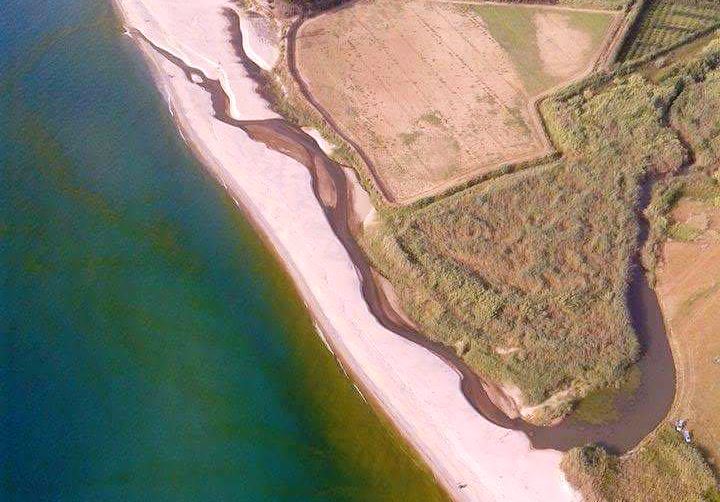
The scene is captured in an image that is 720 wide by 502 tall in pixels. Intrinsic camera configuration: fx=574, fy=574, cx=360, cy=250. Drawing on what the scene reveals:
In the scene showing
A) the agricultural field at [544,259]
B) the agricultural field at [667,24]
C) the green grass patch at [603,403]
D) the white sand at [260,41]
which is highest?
the white sand at [260,41]

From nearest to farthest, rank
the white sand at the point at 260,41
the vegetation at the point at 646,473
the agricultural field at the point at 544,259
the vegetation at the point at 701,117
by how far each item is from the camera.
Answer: the vegetation at the point at 646,473 < the agricultural field at the point at 544,259 < the vegetation at the point at 701,117 < the white sand at the point at 260,41

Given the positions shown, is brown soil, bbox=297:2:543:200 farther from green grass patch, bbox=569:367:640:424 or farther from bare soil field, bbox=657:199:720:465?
green grass patch, bbox=569:367:640:424

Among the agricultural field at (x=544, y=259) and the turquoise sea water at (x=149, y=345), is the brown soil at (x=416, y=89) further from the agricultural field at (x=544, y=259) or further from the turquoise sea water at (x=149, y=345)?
the turquoise sea water at (x=149, y=345)

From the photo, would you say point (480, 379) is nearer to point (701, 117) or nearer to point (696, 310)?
point (696, 310)

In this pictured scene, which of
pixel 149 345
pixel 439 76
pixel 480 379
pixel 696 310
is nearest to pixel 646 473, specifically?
pixel 480 379

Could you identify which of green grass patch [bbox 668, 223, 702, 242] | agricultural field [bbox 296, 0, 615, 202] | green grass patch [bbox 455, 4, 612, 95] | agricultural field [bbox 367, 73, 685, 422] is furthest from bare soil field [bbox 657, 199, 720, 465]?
green grass patch [bbox 455, 4, 612, 95]

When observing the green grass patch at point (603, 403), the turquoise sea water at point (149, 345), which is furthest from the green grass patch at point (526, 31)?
the turquoise sea water at point (149, 345)

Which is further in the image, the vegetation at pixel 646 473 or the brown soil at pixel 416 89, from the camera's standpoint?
the brown soil at pixel 416 89
